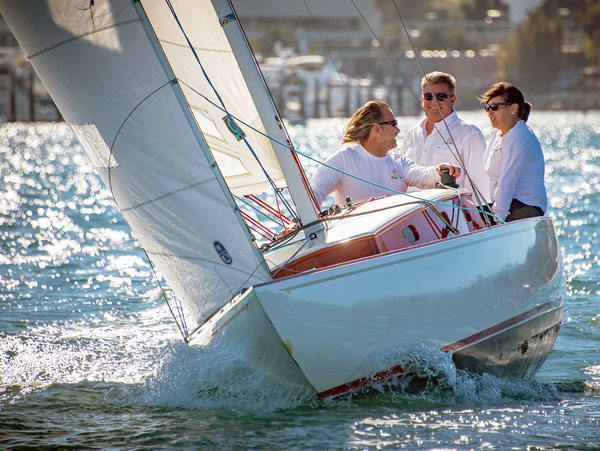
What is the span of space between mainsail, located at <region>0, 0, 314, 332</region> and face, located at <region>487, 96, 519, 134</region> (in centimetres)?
156

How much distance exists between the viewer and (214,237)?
4.56 m

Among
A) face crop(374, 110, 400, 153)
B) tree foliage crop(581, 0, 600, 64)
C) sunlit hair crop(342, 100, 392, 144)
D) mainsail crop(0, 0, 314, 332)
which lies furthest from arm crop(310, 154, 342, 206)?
tree foliage crop(581, 0, 600, 64)

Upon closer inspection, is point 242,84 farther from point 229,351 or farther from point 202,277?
point 229,351

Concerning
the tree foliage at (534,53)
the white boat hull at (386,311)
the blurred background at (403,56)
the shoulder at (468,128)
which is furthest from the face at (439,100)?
the tree foliage at (534,53)

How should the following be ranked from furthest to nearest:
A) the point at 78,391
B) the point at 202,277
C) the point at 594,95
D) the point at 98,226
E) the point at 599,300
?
1. the point at 594,95
2. the point at 98,226
3. the point at 599,300
4. the point at 78,391
5. the point at 202,277

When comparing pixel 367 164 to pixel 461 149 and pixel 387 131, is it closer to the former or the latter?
pixel 387 131

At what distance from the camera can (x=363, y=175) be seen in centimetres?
584

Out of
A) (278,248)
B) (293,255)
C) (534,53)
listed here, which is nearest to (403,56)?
(534,53)

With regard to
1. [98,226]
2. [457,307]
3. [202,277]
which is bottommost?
[457,307]

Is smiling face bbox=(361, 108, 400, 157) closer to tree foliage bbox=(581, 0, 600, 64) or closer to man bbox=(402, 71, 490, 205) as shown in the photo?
man bbox=(402, 71, 490, 205)

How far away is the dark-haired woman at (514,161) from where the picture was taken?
228 inches

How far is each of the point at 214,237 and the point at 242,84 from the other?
183 cm

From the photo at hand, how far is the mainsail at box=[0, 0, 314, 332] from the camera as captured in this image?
177 inches

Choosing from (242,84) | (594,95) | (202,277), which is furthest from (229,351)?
(594,95)
